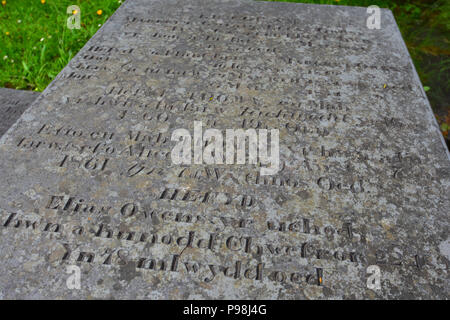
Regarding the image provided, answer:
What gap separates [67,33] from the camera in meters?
3.93

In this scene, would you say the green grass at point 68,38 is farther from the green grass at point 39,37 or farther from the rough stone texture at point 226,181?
the rough stone texture at point 226,181

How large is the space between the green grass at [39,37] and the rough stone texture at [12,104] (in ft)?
1.70

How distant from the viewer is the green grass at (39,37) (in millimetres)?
3537

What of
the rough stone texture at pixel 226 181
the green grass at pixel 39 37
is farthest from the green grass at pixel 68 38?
the rough stone texture at pixel 226 181

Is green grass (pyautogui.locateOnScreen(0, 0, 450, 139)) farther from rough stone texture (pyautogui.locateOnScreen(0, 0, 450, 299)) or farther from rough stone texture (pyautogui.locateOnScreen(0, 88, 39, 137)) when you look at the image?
rough stone texture (pyautogui.locateOnScreen(0, 0, 450, 299))

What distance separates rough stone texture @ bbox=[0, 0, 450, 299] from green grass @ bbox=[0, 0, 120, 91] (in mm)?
1555

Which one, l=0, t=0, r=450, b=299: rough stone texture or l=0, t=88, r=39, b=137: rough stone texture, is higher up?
l=0, t=0, r=450, b=299: rough stone texture

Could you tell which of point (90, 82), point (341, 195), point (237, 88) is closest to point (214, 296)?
point (341, 195)

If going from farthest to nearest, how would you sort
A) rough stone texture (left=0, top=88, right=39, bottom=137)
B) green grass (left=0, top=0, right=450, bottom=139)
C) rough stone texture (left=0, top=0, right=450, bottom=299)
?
green grass (left=0, top=0, right=450, bottom=139) < rough stone texture (left=0, top=88, right=39, bottom=137) < rough stone texture (left=0, top=0, right=450, bottom=299)

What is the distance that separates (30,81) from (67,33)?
798 millimetres

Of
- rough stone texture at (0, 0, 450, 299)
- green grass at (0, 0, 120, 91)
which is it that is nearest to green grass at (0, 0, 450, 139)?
green grass at (0, 0, 120, 91)

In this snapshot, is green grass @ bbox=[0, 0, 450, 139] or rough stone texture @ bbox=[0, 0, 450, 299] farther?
green grass @ bbox=[0, 0, 450, 139]

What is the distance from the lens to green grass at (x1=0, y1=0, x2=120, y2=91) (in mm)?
3537

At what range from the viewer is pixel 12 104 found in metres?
2.78
